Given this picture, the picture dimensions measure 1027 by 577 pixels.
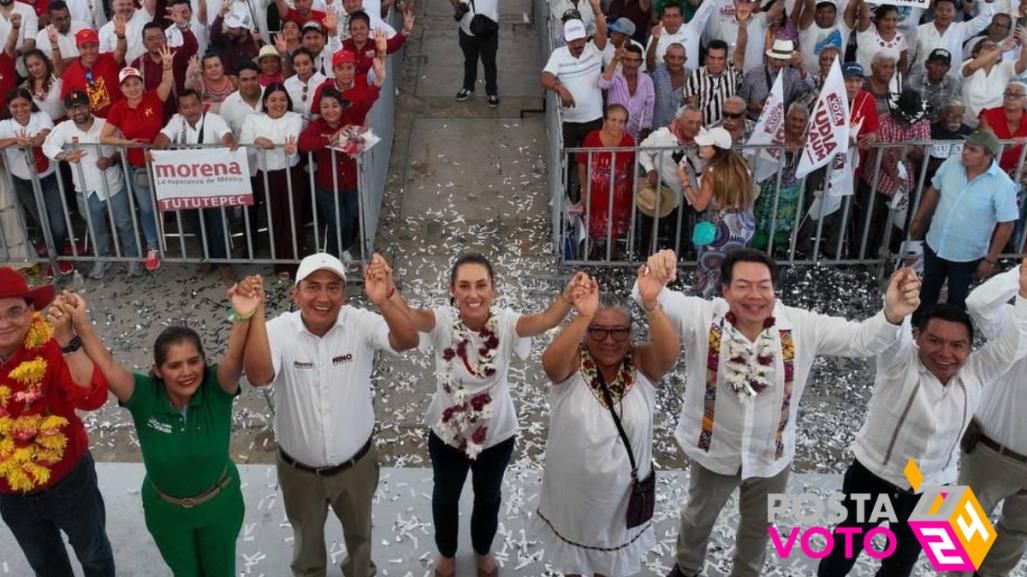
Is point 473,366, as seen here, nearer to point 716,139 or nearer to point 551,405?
point 551,405

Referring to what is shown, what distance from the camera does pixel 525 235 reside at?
8547mm

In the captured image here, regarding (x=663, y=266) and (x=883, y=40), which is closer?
(x=663, y=266)

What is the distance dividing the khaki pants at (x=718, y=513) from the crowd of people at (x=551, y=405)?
15 millimetres

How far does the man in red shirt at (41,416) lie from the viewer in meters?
3.71

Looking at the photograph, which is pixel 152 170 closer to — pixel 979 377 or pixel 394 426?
pixel 394 426

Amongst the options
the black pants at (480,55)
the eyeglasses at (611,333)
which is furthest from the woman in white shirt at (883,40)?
the eyeglasses at (611,333)

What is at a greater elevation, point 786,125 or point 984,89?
point 984,89

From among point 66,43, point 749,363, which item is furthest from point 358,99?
point 749,363

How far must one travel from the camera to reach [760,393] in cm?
410

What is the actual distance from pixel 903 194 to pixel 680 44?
235cm

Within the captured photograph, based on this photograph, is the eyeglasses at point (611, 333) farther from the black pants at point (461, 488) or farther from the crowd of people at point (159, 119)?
the crowd of people at point (159, 119)

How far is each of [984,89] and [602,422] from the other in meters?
6.10

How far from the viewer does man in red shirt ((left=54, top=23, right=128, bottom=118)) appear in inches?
310
